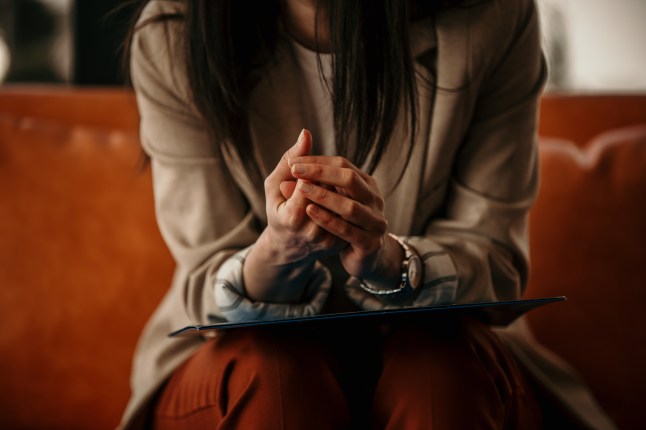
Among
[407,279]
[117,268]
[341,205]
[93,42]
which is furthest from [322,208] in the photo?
[93,42]

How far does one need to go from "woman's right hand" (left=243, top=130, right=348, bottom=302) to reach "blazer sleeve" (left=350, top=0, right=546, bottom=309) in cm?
15

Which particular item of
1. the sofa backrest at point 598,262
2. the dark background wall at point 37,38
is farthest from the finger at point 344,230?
the dark background wall at point 37,38

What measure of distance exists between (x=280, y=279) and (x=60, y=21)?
1.29 metres

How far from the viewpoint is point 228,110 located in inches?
25.6

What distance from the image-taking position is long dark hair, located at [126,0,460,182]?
601 mm

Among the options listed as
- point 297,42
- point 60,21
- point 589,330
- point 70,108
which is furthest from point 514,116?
point 60,21

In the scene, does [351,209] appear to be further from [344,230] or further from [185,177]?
[185,177]

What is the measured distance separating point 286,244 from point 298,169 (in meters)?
0.07

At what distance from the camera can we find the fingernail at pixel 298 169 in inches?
19.8

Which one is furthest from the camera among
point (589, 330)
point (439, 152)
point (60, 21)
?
point (60, 21)

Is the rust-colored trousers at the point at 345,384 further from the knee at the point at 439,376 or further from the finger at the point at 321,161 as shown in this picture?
the finger at the point at 321,161

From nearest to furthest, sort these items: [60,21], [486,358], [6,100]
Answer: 1. [486,358]
2. [6,100]
3. [60,21]

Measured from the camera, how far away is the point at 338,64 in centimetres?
61

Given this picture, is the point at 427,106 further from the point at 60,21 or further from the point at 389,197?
the point at 60,21
